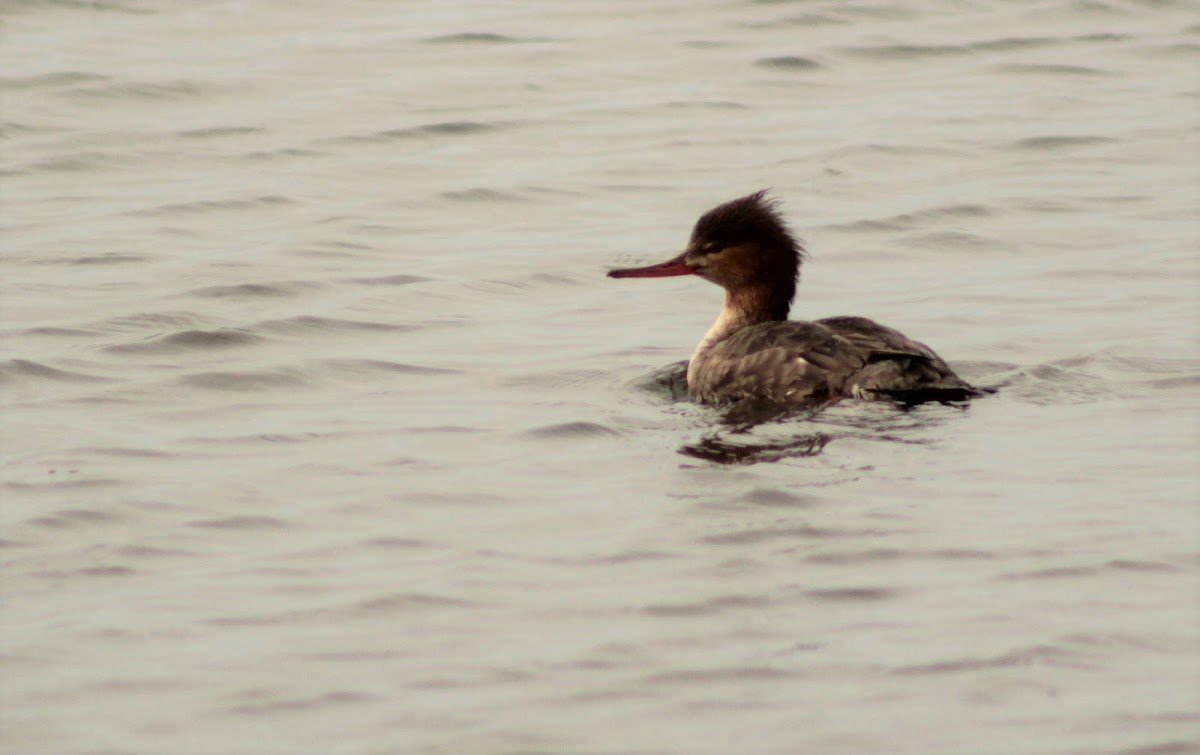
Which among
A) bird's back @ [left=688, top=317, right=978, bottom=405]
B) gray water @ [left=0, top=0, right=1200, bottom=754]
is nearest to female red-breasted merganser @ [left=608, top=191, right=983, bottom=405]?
bird's back @ [left=688, top=317, right=978, bottom=405]

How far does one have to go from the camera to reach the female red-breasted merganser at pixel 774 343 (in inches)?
331

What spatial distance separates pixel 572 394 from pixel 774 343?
92 cm

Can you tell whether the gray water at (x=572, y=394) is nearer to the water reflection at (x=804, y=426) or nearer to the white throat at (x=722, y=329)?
the water reflection at (x=804, y=426)

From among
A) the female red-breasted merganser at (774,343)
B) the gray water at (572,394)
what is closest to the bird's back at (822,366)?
the female red-breasted merganser at (774,343)

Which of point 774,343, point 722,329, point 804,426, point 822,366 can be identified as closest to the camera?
point 804,426

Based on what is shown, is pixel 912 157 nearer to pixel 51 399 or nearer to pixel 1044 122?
pixel 1044 122

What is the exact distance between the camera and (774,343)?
8.85m

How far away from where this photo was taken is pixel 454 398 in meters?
9.02

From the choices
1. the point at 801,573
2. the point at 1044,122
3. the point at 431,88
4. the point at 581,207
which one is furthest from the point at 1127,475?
the point at 431,88

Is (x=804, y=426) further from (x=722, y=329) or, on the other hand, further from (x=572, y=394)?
(x=722, y=329)

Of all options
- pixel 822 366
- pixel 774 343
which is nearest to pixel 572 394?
pixel 774 343

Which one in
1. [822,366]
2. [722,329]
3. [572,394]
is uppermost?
[822,366]

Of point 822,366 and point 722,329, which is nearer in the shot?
point 822,366

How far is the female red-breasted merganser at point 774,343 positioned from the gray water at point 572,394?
204 millimetres
